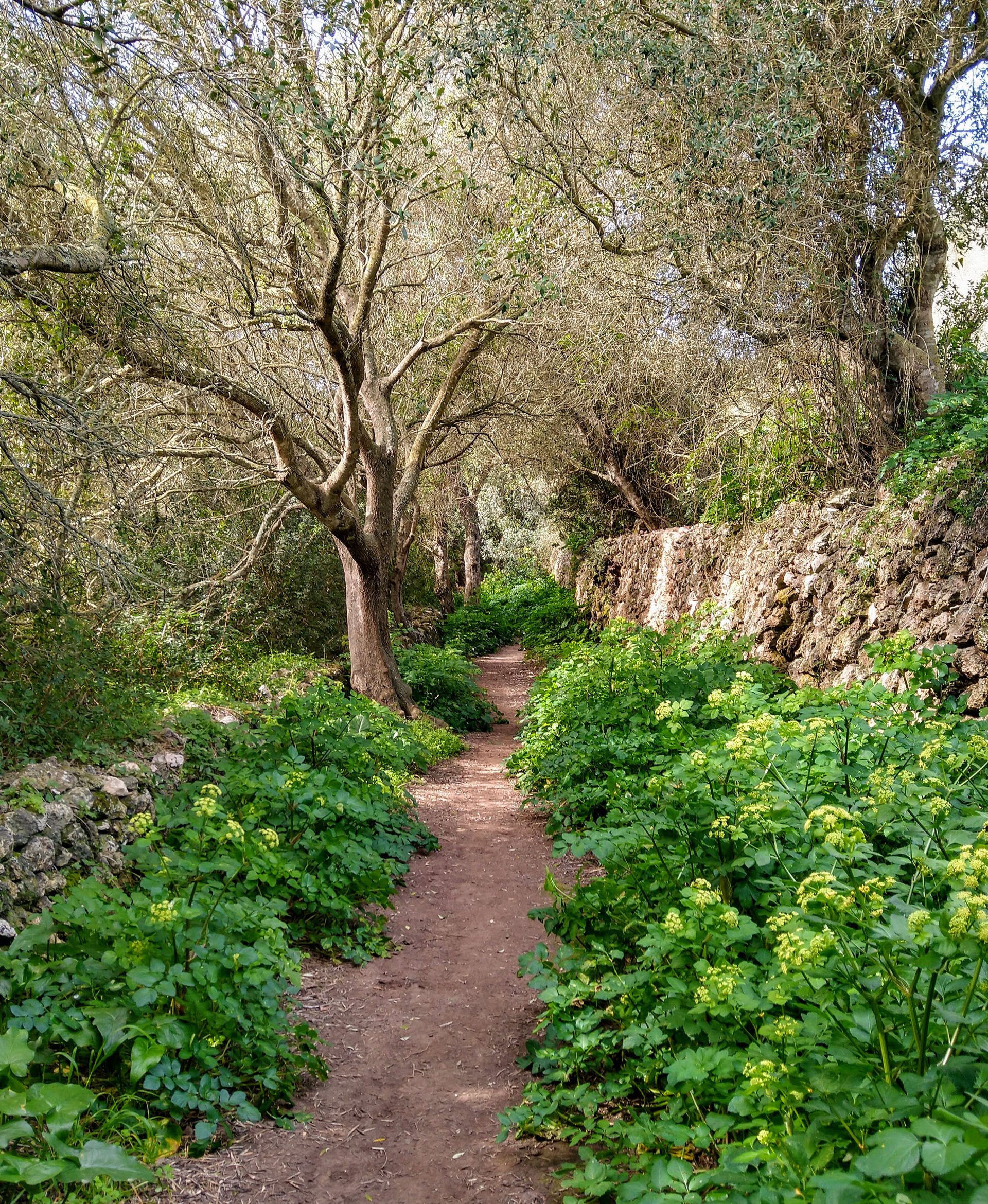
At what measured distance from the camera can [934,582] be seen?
21.1ft

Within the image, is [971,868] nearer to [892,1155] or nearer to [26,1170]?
[892,1155]

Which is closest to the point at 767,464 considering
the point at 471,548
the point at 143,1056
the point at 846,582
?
the point at 846,582

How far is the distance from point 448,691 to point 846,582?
24.9 ft

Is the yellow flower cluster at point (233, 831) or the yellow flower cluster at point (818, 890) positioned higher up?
the yellow flower cluster at point (818, 890)

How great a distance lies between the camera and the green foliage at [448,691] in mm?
13320

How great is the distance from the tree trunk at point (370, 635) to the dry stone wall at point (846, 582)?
485 cm

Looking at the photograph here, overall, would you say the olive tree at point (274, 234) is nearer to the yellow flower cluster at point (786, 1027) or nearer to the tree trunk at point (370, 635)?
the tree trunk at point (370, 635)

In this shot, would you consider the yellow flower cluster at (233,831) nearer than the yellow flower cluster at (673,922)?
No

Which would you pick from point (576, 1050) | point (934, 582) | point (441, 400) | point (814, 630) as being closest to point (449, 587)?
point (441, 400)

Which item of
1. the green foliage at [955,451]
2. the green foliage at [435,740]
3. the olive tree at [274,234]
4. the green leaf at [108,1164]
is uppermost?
the olive tree at [274,234]

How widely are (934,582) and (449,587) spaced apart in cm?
2038

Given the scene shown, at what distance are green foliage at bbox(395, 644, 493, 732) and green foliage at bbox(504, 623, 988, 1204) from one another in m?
7.83

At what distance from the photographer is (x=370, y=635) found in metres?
12.1

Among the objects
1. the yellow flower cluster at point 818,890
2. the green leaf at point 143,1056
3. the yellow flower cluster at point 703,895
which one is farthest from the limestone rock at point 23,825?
the yellow flower cluster at point 818,890
